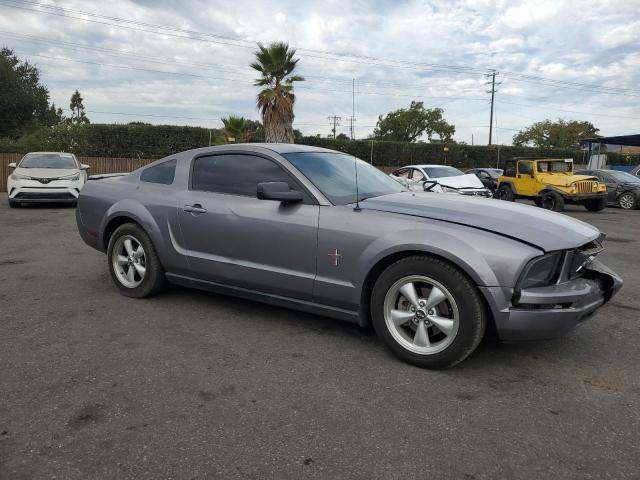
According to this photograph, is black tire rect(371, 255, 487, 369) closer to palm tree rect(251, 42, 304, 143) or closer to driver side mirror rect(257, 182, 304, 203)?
driver side mirror rect(257, 182, 304, 203)

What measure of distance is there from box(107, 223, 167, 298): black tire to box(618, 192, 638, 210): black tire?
17886 millimetres

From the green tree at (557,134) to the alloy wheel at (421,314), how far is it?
3090 inches

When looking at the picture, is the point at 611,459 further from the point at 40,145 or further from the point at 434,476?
the point at 40,145

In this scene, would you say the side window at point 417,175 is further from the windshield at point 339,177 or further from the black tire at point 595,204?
the windshield at point 339,177

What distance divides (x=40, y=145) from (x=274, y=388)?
2385 cm

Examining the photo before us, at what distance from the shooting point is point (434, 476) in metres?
2.16

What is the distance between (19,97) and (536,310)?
49.3m

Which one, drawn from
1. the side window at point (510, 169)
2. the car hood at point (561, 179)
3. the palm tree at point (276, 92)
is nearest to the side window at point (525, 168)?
the side window at point (510, 169)

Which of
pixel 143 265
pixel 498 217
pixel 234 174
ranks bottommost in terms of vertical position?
pixel 143 265

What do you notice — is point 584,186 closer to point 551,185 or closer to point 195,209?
point 551,185

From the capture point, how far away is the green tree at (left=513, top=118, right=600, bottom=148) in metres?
74.4

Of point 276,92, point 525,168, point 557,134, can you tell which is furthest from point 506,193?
point 557,134

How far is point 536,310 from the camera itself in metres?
2.97

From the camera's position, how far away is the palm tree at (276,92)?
74.8 feet
